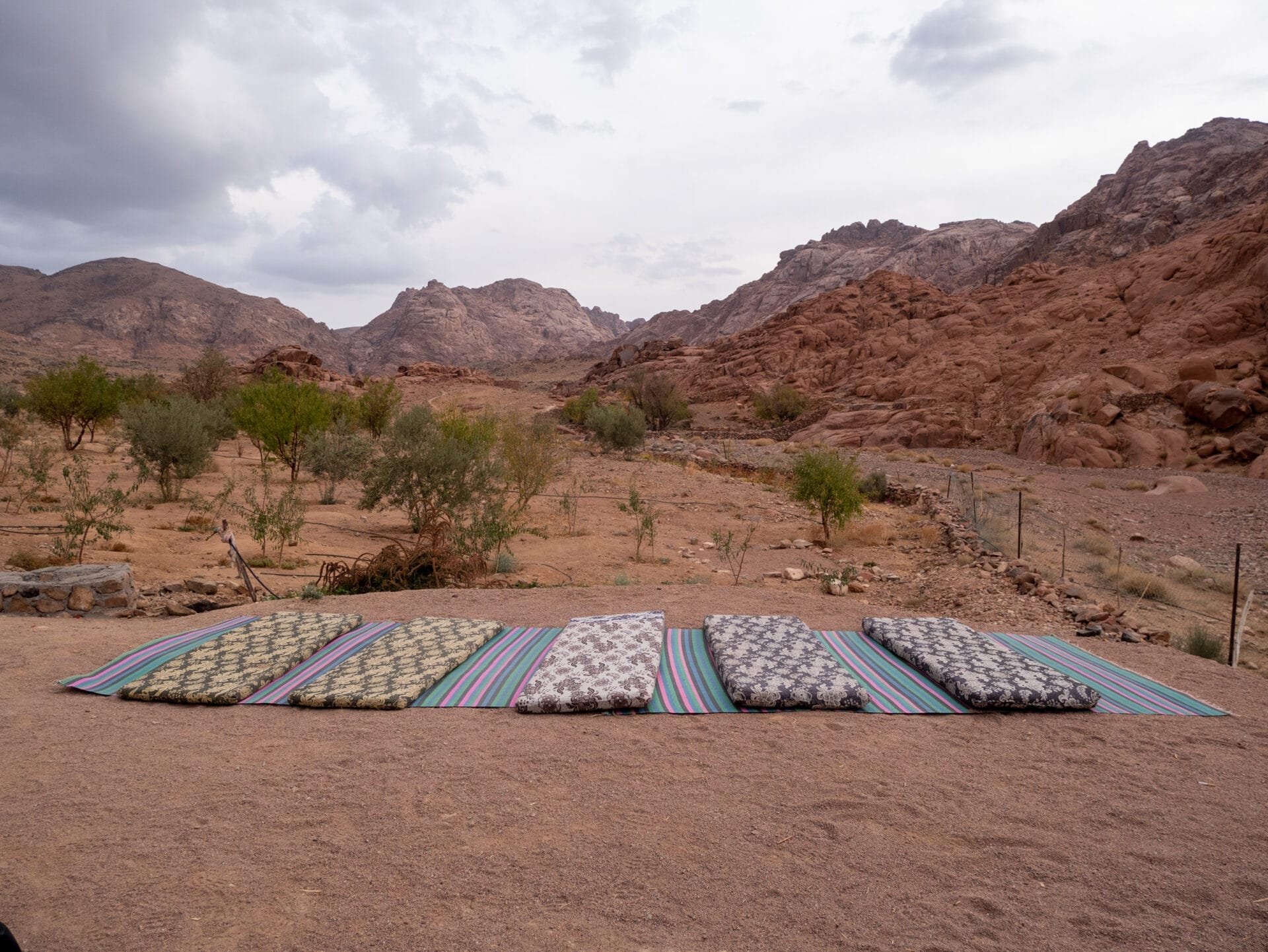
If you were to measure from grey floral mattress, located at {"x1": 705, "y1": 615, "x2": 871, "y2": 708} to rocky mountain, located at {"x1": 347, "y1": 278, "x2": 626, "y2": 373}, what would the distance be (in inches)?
4295

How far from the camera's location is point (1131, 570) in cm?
923

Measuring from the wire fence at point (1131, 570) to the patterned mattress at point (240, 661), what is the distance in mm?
7692

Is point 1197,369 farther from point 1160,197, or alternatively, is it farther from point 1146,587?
point 1160,197

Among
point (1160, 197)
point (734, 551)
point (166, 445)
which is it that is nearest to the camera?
point (734, 551)

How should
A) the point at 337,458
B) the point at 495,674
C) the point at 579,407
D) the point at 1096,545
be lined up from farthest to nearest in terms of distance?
the point at 579,407
the point at 337,458
the point at 1096,545
the point at 495,674

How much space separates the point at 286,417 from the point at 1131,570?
17.9 m

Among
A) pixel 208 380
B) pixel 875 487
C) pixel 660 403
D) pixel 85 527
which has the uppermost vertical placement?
pixel 660 403

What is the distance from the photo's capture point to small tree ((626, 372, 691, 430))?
42188 mm

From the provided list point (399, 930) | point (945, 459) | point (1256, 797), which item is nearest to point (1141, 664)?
point (1256, 797)

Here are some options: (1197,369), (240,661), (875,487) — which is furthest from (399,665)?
(1197,369)

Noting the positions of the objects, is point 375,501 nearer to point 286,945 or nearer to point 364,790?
point 364,790

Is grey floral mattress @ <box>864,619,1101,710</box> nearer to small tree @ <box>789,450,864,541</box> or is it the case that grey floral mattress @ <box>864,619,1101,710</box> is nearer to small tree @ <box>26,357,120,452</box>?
small tree @ <box>789,450,864,541</box>

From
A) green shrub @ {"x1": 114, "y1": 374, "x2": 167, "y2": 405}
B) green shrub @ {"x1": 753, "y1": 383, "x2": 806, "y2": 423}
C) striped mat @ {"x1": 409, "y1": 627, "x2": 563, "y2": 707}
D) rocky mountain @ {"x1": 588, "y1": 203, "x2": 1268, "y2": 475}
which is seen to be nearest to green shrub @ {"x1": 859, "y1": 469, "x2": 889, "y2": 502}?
rocky mountain @ {"x1": 588, "y1": 203, "x2": 1268, "y2": 475}

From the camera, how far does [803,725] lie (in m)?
3.64
